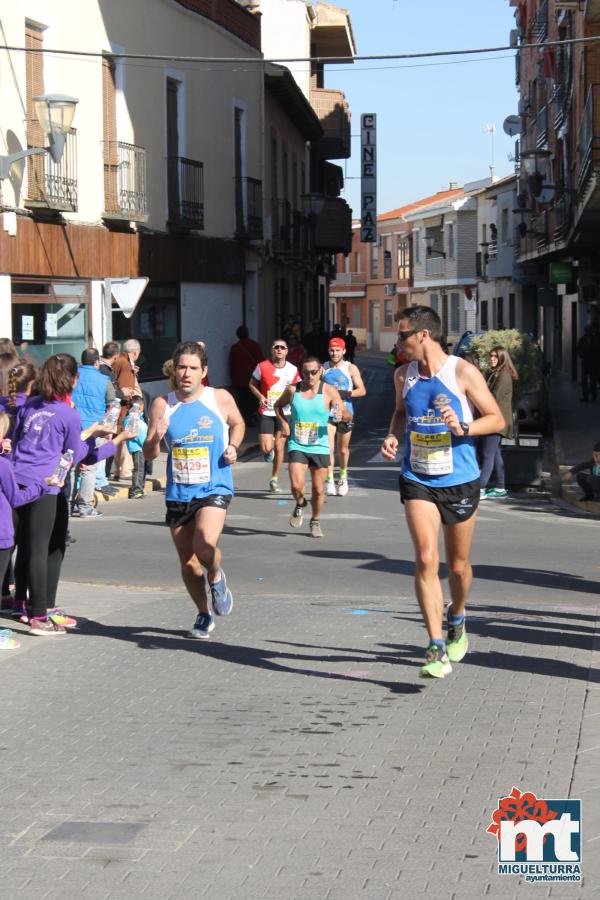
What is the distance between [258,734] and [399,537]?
720 centimetres

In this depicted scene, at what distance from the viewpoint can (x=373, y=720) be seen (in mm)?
6723

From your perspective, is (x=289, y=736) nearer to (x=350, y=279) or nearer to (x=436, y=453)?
(x=436, y=453)

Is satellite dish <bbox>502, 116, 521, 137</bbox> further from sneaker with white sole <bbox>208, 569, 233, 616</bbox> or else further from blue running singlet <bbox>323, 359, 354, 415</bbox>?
sneaker with white sole <bbox>208, 569, 233, 616</bbox>

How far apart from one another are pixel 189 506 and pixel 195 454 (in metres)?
0.31

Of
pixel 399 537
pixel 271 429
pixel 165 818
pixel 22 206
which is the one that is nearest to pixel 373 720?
pixel 165 818

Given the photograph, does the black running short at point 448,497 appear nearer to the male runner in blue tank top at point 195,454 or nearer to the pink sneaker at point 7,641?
the male runner in blue tank top at point 195,454

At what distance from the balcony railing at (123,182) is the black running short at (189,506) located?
1393 cm

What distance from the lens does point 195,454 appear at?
826cm

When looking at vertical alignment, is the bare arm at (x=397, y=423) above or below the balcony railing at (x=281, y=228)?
below

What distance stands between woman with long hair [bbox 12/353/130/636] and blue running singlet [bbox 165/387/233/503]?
88 centimetres

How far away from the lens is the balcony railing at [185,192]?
24812 millimetres

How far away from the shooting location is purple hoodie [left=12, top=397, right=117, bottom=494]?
8805mm

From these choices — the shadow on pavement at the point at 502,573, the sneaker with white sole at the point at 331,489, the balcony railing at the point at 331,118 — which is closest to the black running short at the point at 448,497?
the shadow on pavement at the point at 502,573

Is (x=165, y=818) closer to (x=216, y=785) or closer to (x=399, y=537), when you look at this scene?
(x=216, y=785)
